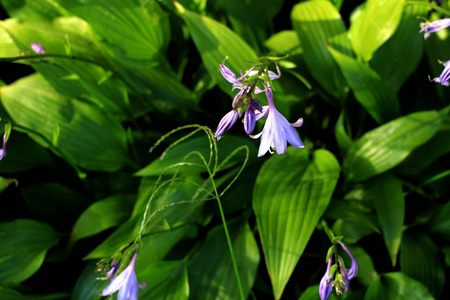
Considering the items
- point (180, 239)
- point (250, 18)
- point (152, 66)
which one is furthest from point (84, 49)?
point (180, 239)

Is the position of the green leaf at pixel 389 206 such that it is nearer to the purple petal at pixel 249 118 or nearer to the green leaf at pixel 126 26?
the purple petal at pixel 249 118

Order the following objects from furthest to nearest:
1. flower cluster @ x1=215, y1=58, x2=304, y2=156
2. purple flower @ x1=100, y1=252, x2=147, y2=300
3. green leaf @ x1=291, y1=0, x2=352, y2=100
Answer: green leaf @ x1=291, y1=0, x2=352, y2=100 → purple flower @ x1=100, y1=252, x2=147, y2=300 → flower cluster @ x1=215, y1=58, x2=304, y2=156

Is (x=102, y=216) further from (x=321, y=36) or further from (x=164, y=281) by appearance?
(x=321, y=36)

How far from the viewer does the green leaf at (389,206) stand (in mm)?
1818

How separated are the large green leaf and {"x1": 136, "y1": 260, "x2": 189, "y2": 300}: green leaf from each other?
0.66 metres

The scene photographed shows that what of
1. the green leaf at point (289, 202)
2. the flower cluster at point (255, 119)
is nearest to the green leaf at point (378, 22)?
the green leaf at point (289, 202)

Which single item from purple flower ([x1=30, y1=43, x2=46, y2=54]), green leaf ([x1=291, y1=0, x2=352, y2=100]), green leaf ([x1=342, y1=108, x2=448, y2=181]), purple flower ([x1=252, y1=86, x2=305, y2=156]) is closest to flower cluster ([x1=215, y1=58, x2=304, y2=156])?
purple flower ([x1=252, y1=86, x2=305, y2=156])

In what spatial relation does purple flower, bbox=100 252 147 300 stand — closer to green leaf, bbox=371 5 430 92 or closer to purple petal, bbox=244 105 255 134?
purple petal, bbox=244 105 255 134

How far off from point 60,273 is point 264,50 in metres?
1.68

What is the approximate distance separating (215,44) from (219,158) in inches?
21.7

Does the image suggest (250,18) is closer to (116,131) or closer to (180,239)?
(116,131)

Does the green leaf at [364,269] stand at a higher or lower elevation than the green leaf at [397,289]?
lower

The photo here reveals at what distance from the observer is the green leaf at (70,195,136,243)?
2012 mm

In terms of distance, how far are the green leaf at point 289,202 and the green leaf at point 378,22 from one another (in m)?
0.60
